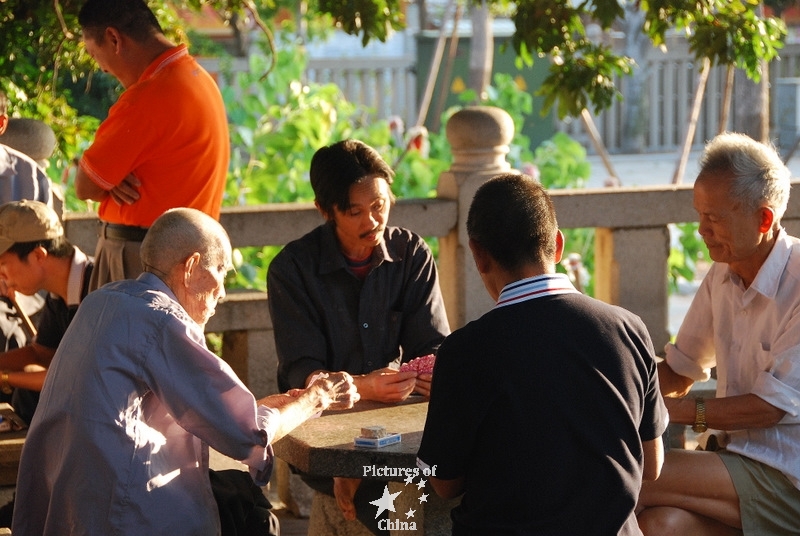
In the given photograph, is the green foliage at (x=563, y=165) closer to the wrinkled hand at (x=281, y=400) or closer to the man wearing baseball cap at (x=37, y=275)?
the man wearing baseball cap at (x=37, y=275)

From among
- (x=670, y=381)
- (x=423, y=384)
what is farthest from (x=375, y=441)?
(x=670, y=381)

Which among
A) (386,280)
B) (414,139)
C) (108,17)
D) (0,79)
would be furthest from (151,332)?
(414,139)

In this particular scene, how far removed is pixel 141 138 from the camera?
A: 410cm

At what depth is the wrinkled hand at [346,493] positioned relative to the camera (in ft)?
11.1

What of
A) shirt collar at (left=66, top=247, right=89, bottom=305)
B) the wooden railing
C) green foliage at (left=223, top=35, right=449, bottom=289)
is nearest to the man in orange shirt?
shirt collar at (left=66, top=247, right=89, bottom=305)

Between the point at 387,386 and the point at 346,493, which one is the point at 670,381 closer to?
the point at 387,386

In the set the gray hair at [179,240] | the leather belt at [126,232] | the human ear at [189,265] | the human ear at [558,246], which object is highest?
the human ear at [558,246]

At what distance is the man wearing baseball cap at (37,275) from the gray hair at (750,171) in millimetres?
2018

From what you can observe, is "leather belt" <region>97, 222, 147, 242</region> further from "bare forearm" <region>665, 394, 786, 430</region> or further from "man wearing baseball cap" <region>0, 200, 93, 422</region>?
"bare forearm" <region>665, 394, 786, 430</region>

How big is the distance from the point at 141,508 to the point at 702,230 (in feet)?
5.40

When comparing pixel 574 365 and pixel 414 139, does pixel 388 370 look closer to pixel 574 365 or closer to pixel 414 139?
pixel 574 365

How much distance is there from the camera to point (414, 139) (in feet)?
25.2

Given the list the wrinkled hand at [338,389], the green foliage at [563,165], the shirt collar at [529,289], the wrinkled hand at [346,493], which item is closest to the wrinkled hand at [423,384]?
the wrinkled hand at [338,389]

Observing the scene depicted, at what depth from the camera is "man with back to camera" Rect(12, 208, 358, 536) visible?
2650 millimetres
